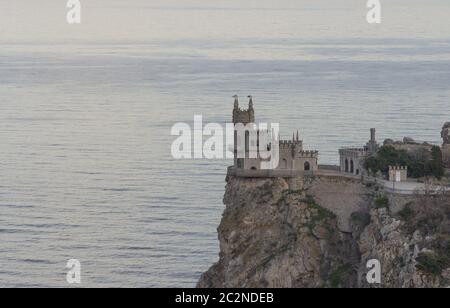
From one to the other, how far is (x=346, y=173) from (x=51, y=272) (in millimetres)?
21811

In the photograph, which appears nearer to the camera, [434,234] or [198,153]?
[434,234]

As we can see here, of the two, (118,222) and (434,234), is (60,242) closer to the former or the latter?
(118,222)

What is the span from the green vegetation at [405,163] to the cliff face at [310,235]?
1688 millimetres

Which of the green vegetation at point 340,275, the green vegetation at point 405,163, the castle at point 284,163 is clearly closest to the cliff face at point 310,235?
the green vegetation at point 340,275

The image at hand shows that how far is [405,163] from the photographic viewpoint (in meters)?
76.0

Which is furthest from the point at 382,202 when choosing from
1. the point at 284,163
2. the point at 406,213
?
the point at 284,163

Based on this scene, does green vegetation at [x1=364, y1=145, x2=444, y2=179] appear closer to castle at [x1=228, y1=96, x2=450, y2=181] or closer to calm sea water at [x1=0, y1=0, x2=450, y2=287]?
castle at [x1=228, y1=96, x2=450, y2=181]

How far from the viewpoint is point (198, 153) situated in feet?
412

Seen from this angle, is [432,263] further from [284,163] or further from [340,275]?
[284,163]

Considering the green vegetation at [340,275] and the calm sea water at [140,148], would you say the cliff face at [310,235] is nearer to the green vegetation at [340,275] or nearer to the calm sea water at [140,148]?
the green vegetation at [340,275]

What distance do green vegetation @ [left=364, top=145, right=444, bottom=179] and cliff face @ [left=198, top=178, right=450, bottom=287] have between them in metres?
1.69

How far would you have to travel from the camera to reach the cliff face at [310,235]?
69.0 metres

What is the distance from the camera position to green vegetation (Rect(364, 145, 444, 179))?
248 feet

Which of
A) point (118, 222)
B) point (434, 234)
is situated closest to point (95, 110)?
point (118, 222)
